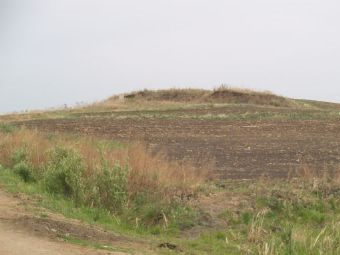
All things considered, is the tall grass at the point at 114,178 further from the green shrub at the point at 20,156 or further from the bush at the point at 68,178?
the green shrub at the point at 20,156

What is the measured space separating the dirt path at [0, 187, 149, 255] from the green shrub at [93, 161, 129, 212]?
211cm

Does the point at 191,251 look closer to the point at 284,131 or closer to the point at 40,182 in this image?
the point at 40,182

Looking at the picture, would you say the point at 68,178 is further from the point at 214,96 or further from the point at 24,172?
the point at 214,96

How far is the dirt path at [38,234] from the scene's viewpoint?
8.74 meters

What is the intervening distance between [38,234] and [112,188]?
3.94m

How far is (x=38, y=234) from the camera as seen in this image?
32.0 ft

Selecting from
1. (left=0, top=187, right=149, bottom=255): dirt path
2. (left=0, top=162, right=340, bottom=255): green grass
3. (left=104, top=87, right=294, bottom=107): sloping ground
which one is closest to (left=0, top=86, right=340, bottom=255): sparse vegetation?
(left=0, top=162, right=340, bottom=255): green grass

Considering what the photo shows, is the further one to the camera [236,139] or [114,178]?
[236,139]

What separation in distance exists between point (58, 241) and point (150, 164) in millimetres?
6058

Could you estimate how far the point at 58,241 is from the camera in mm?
9500

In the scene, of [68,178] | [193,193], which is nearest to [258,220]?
[193,193]

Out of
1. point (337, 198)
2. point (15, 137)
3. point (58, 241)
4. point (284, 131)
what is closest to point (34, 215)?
point (58, 241)

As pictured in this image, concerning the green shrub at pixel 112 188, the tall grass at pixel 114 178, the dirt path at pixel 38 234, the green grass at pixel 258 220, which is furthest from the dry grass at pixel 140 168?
the dirt path at pixel 38 234

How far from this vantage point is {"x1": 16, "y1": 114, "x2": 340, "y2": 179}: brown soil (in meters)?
18.4
